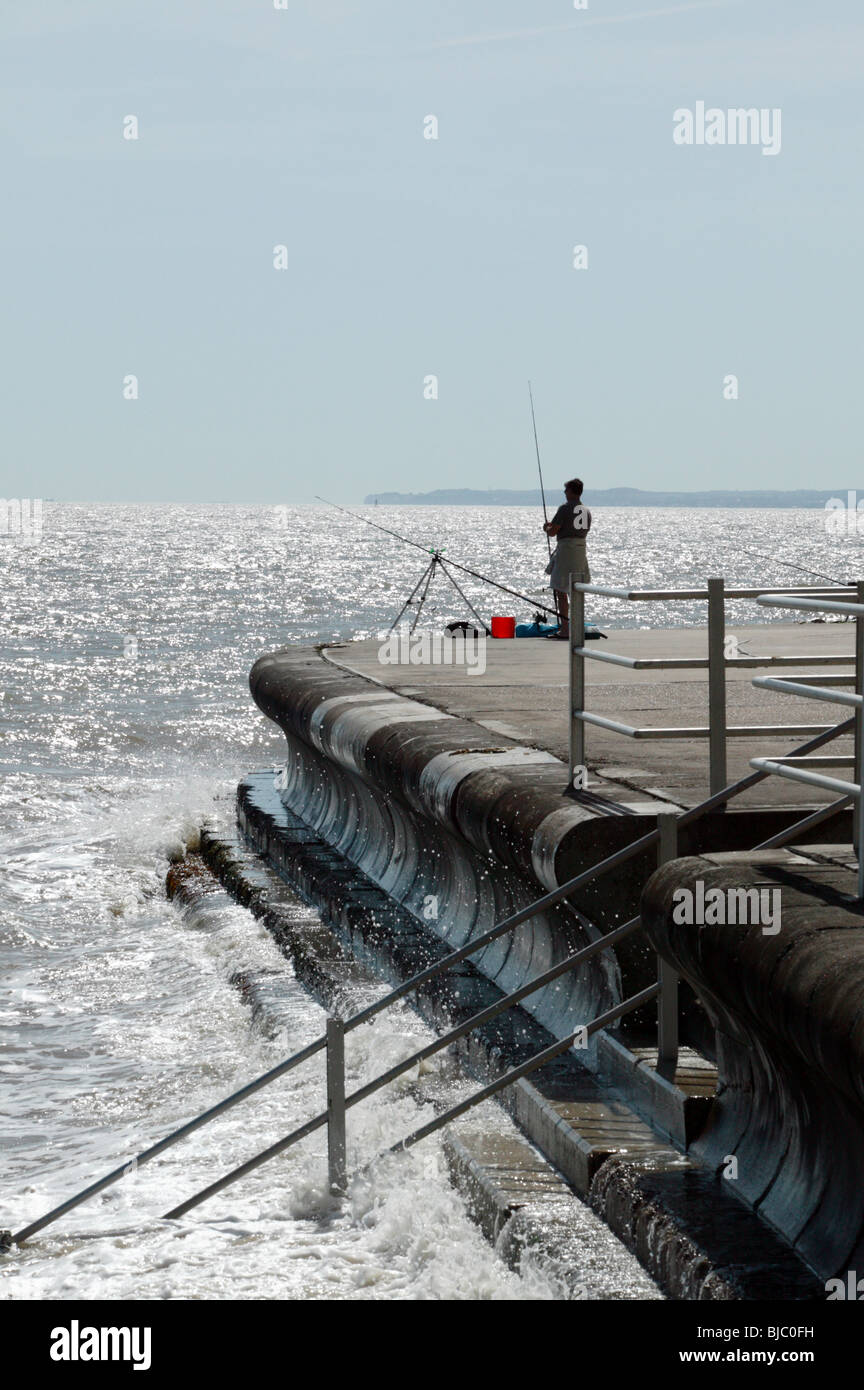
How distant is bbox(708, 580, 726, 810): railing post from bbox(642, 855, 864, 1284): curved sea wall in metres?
1.19

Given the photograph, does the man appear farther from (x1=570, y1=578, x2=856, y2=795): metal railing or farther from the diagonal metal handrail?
the diagonal metal handrail

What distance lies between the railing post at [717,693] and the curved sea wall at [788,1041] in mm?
1193

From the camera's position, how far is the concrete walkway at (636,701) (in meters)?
7.00

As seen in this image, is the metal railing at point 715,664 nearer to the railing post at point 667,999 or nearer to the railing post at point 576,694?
the railing post at point 576,694

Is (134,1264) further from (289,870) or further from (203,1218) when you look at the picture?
(289,870)

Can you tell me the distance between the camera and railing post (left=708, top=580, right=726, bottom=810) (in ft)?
20.0

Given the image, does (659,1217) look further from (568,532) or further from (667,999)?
(568,532)

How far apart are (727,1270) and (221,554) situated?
104744 millimetres

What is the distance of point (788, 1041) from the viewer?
13.8 ft

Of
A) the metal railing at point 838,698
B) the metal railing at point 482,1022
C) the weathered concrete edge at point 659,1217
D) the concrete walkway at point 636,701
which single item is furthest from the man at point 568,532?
the metal railing at point 838,698

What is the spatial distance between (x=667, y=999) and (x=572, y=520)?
29.4 ft

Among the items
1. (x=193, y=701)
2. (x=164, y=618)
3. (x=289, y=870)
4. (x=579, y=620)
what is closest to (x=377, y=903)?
(x=289, y=870)
